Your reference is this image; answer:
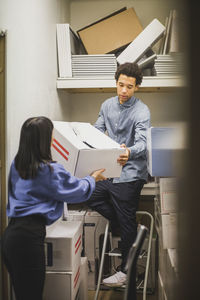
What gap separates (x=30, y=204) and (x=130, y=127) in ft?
3.58

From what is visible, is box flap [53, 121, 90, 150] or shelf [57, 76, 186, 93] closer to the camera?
box flap [53, 121, 90, 150]

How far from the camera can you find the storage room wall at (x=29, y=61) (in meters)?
1.80

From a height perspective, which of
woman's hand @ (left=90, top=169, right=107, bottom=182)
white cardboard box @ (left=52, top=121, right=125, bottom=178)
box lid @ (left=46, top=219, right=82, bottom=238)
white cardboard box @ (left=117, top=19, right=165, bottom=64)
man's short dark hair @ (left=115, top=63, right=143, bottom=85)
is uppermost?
white cardboard box @ (left=117, top=19, right=165, bottom=64)

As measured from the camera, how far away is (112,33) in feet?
9.60

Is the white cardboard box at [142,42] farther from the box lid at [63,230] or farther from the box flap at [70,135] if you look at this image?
the box lid at [63,230]

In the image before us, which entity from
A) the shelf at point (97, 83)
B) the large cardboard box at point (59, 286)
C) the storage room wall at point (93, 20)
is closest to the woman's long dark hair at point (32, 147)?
the large cardboard box at point (59, 286)

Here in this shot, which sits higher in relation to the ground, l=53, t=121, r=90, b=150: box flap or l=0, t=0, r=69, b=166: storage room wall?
l=0, t=0, r=69, b=166: storage room wall

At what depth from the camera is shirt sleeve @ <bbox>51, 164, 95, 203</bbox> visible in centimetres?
152

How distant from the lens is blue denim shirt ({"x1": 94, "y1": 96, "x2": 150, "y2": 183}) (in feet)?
7.47

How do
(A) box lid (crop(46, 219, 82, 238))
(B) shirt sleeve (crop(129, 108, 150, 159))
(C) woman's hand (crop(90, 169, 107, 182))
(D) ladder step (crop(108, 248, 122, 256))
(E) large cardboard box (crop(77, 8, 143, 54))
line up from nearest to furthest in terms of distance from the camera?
(C) woman's hand (crop(90, 169, 107, 182)), (A) box lid (crop(46, 219, 82, 238)), (B) shirt sleeve (crop(129, 108, 150, 159)), (D) ladder step (crop(108, 248, 122, 256)), (E) large cardboard box (crop(77, 8, 143, 54))

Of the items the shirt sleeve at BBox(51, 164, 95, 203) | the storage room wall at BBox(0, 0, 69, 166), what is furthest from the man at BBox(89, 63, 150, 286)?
the shirt sleeve at BBox(51, 164, 95, 203)

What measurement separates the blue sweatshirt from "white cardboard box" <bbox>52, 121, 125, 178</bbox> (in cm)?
22

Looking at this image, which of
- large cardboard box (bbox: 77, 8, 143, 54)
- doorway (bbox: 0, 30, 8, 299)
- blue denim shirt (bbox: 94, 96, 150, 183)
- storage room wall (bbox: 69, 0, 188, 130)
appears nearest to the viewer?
doorway (bbox: 0, 30, 8, 299)

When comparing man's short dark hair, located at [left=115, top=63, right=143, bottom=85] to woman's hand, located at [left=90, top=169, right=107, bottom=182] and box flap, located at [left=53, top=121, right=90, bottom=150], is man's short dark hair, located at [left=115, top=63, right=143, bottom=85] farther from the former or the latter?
woman's hand, located at [left=90, top=169, right=107, bottom=182]
